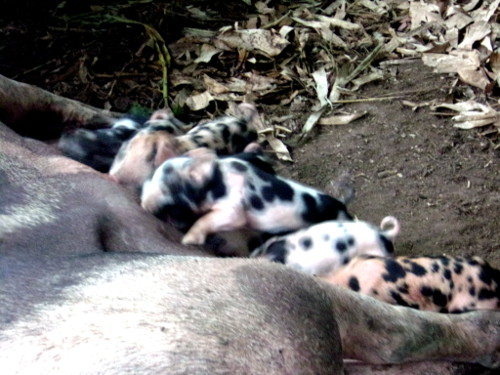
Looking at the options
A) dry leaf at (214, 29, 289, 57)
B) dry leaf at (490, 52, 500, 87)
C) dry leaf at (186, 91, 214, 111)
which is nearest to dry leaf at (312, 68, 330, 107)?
dry leaf at (214, 29, 289, 57)

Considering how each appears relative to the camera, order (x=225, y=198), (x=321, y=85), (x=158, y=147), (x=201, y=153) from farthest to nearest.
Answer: (x=321, y=85), (x=158, y=147), (x=201, y=153), (x=225, y=198)

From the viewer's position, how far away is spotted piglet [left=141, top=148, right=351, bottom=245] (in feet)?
8.93

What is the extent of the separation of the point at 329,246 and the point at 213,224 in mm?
382

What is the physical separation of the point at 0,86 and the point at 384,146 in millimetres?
1791

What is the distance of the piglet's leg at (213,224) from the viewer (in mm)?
2688

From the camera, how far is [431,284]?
247 cm

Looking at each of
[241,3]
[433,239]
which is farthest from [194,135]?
[241,3]

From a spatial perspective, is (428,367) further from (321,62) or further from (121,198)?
(321,62)

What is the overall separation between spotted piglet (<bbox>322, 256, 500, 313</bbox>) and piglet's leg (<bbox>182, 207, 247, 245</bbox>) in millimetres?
444

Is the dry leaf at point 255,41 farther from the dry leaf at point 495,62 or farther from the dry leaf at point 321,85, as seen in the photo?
the dry leaf at point 495,62

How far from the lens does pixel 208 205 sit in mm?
2766

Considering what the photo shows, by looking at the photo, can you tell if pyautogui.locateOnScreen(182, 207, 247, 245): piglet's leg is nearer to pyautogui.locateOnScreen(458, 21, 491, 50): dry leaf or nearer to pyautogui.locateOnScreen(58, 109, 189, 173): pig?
pyautogui.locateOnScreen(58, 109, 189, 173): pig

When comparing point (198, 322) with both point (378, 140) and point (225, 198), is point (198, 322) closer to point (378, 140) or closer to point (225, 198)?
point (225, 198)

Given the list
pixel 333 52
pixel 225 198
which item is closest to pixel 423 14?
pixel 333 52
